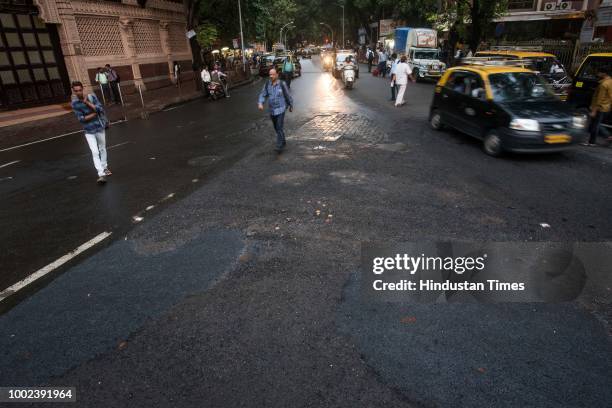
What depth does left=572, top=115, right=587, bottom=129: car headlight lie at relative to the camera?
7771 mm

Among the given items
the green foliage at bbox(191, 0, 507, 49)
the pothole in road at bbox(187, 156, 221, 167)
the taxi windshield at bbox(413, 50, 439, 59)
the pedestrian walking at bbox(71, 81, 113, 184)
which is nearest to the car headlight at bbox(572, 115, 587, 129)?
the pothole in road at bbox(187, 156, 221, 167)

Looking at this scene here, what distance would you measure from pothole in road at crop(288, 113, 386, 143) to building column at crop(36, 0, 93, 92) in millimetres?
14777

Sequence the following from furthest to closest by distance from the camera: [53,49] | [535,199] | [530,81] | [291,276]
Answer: [53,49] → [530,81] → [535,199] → [291,276]

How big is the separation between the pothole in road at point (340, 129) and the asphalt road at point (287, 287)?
151 centimetres

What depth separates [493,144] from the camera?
27.6 ft

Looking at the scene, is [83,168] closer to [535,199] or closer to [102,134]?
[102,134]

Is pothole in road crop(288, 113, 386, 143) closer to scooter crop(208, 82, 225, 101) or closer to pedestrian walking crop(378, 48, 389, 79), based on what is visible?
scooter crop(208, 82, 225, 101)

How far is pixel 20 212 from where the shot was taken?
21.4 ft

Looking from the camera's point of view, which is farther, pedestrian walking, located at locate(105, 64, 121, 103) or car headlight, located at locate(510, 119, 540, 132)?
pedestrian walking, located at locate(105, 64, 121, 103)

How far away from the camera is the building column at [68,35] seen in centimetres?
1883

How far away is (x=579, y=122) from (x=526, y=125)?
1.17 metres

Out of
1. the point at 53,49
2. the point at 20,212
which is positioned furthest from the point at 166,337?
the point at 53,49

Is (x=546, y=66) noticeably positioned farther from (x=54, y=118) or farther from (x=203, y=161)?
(x=54, y=118)

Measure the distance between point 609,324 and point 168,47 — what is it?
31738 mm
